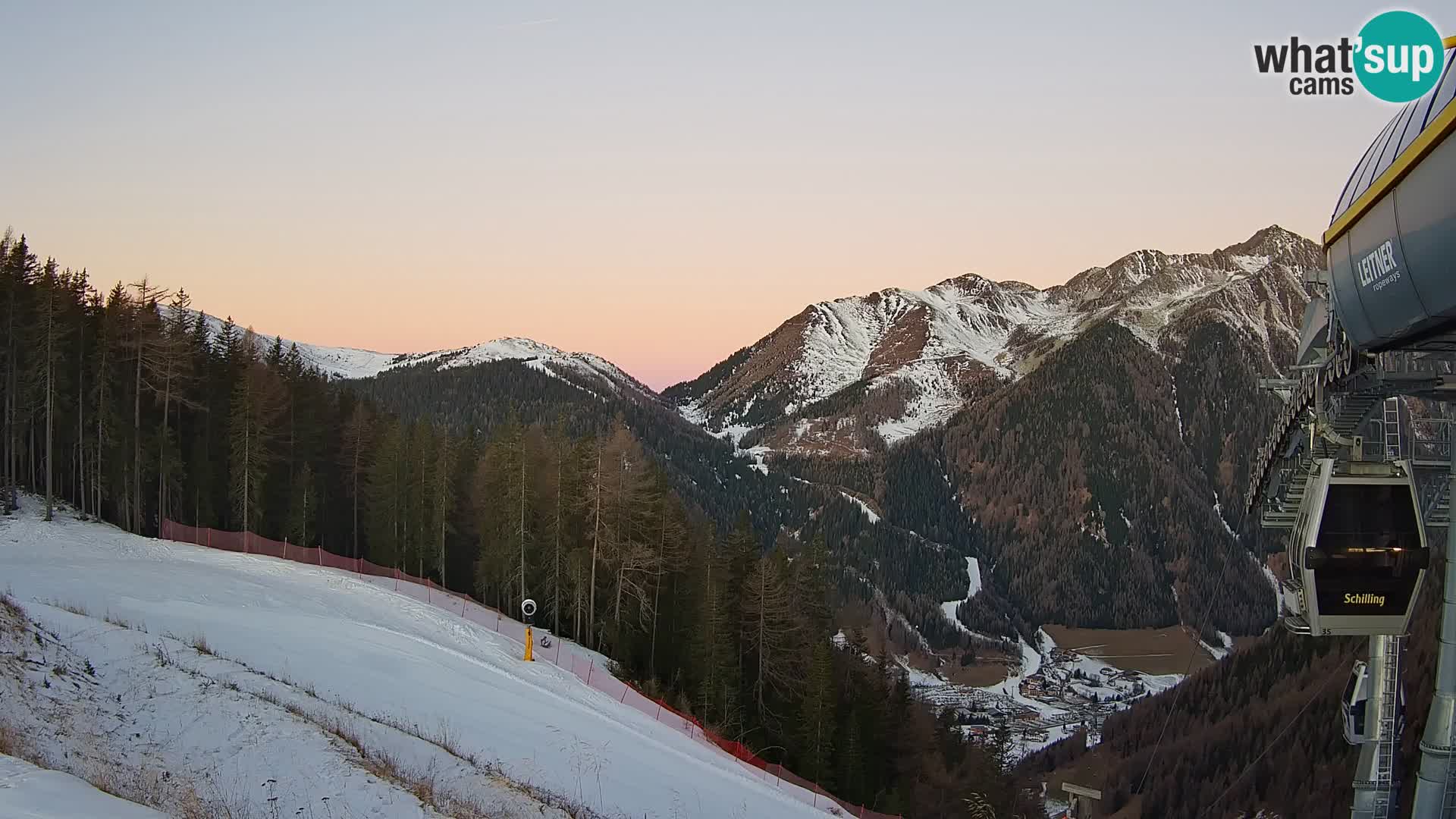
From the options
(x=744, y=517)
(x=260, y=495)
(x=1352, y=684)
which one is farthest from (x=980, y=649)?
(x=1352, y=684)

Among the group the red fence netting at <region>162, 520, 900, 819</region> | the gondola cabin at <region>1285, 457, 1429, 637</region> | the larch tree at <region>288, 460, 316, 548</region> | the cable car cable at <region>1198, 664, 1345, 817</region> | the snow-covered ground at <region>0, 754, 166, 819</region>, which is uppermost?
the gondola cabin at <region>1285, 457, 1429, 637</region>

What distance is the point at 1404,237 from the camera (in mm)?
7777

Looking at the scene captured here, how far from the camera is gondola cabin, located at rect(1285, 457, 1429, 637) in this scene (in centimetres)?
1329

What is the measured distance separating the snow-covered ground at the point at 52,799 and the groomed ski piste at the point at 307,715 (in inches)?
7.0

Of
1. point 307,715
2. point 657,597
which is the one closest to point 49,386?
point 657,597

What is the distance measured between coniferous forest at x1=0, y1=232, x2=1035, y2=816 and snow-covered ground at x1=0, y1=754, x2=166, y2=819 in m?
27.5

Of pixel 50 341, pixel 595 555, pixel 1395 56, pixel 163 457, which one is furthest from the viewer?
pixel 163 457

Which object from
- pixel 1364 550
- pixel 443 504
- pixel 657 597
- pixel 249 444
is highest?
pixel 1364 550

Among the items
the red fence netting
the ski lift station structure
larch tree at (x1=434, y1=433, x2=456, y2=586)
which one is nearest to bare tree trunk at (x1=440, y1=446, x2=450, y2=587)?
larch tree at (x1=434, y1=433, x2=456, y2=586)

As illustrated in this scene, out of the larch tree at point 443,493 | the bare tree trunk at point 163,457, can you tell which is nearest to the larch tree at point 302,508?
the bare tree trunk at point 163,457

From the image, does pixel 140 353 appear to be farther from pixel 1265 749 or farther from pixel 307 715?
pixel 1265 749

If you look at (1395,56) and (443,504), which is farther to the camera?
(443,504)

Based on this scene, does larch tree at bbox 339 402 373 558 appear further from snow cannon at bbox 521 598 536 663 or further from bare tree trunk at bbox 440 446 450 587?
snow cannon at bbox 521 598 536 663

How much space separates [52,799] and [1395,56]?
644 inches
